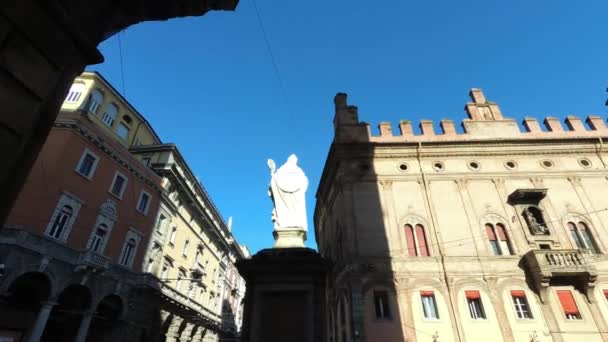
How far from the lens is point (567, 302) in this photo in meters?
16.0

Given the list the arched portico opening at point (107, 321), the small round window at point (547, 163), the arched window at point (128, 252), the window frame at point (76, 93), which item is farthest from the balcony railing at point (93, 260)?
the small round window at point (547, 163)

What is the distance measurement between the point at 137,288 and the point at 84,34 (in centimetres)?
2216

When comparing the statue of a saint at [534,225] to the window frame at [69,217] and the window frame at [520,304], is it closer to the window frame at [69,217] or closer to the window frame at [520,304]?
the window frame at [520,304]

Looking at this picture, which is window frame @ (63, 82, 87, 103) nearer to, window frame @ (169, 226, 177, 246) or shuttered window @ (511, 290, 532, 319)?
window frame @ (169, 226, 177, 246)

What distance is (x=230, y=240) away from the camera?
42.1 m

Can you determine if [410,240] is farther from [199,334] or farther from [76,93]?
[76,93]

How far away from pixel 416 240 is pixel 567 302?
773 cm

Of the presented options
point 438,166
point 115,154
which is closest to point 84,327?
point 115,154

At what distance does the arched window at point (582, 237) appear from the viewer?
699 inches

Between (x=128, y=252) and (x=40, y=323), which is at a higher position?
(x=128, y=252)

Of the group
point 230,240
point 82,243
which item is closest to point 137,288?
point 82,243

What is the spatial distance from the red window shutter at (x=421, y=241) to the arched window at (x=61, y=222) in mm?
19951

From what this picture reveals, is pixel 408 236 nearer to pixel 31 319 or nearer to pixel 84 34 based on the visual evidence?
pixel 84 34

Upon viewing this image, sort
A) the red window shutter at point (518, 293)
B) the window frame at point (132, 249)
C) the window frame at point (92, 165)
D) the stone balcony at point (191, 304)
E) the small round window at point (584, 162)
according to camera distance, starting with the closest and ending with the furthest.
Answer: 1. the red window shutter at point (518, 293)
2. the window frame at point (92, 165)
3. the small round window at point (584, 162)
4. the window frame at point (132, 249)
5. the stone balcony at point (191, 304)
